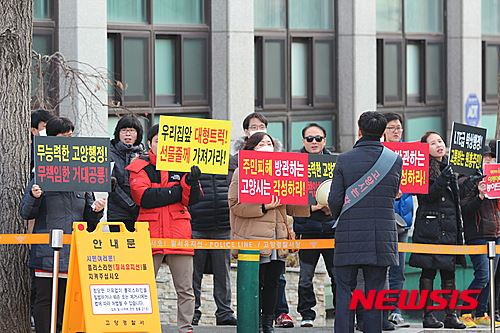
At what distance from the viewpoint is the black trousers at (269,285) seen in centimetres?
1236

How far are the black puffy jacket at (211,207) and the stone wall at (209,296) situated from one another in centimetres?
291

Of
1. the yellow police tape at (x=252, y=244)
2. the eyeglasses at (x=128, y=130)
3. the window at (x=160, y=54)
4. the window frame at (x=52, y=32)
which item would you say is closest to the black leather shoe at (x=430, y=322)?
the yellow police tape at (x=252, y=244)

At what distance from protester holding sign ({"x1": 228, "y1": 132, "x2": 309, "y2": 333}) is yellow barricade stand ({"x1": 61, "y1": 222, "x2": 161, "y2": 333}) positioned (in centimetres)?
121

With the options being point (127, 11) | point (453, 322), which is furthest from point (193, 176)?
point (127, 11)

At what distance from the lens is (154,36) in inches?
779

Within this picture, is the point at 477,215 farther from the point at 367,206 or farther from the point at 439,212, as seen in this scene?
the point at 367,206

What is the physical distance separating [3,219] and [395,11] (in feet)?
45.4

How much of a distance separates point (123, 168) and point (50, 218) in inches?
47.5

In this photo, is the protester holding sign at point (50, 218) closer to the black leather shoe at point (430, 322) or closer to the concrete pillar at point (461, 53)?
the black leather shoe at point (430, 322)

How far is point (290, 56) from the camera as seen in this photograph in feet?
72.1

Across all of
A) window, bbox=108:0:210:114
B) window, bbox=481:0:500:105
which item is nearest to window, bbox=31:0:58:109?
window, bbox=108:0:210:114

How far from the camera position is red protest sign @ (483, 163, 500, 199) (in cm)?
1277

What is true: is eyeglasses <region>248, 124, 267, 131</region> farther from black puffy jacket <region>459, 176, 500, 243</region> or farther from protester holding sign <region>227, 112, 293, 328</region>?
black puffy jacket <region>459, 176, 500, 243</region>

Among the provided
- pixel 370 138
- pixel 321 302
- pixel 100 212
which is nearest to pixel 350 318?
pixel 370 138
